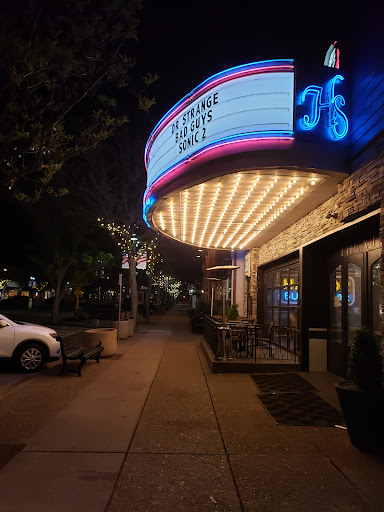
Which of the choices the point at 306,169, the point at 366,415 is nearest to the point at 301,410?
the point at 366,415

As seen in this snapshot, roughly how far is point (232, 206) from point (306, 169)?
12.2 feet

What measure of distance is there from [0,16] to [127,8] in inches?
127

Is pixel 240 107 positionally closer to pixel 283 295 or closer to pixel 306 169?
pixel 306 169

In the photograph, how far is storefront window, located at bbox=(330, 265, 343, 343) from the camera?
9.71 m

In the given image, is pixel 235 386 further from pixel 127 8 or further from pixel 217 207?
pixel 127 8

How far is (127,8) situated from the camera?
33.9 feet

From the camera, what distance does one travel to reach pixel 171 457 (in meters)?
4.80

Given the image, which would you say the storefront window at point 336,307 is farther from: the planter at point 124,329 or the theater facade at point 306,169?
the planter at point 124,329

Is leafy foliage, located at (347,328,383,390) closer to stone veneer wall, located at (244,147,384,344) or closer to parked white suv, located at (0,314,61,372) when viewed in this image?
stone veneer wall, located at (244,147,384,344)

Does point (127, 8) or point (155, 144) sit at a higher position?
point (127, 8)

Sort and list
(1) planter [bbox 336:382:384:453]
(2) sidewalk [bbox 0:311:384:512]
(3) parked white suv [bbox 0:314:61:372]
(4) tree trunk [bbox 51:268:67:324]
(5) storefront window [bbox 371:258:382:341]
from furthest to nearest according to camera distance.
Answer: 1. (4) tree trunk [bbox 51:268:67:324]
2. (3) parked white suv [bbox 0:314:61:372]
3. (5) storefront window [bbox 371:258:382:341]
4. (1) planter [bbox 336:382:384:453]
5. (2) sidewalk [bbox 0:311:384:512]

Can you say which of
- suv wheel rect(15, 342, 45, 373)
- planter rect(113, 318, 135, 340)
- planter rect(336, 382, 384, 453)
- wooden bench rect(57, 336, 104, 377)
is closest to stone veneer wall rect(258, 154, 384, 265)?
planter rect(336, 382, 384, 453)

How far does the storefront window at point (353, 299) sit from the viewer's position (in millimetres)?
8562

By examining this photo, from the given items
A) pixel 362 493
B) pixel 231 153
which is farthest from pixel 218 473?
pixel 231 153
